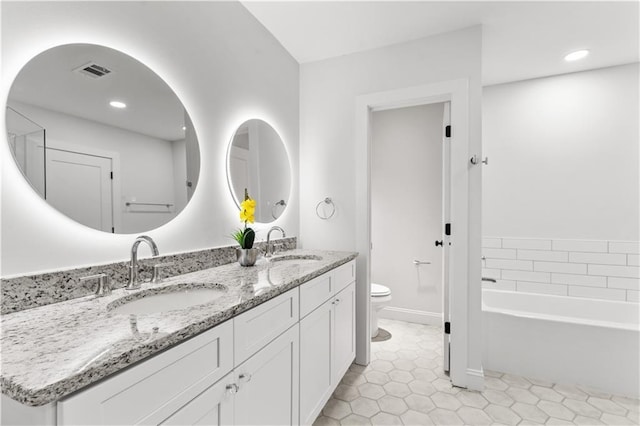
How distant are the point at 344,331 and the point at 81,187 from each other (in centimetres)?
161

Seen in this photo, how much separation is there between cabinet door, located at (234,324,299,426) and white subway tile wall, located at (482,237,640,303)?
2389 millimetres

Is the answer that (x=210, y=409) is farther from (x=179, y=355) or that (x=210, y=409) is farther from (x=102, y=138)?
(x=102, y=138)

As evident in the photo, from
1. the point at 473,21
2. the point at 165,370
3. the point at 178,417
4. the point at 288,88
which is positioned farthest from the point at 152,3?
the point at 473,21

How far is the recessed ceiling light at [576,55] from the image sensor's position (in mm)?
2336

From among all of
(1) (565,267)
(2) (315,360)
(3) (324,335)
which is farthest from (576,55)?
(2) (315,360)

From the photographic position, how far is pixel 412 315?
314 cm

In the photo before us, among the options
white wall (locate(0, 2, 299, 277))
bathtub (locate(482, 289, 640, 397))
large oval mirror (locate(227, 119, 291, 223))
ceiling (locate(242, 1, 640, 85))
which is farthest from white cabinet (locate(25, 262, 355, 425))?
ceiling (locate(242, 1, 640, 85))

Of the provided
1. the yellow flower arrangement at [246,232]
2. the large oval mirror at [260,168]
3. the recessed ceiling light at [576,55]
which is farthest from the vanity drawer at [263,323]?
the recessed ceiling light at [576,55]

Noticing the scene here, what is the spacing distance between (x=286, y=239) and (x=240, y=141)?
0.83 m

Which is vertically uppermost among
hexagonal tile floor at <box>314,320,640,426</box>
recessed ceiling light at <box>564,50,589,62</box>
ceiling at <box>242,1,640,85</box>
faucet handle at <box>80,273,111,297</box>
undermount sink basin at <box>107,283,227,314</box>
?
ceiling at <box>242,1,640,85</box>

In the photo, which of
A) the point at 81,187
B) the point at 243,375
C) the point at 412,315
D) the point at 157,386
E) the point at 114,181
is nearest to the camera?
the point at 157,386

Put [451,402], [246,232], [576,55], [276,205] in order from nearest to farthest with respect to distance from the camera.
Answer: [246,232] → [451,402] → [276,205] → [576,55]

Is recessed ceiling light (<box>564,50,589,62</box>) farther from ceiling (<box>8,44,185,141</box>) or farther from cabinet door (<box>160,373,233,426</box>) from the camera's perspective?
cabinet door (<box>160,373,233,426</box>)

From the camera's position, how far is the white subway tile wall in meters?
2.52
